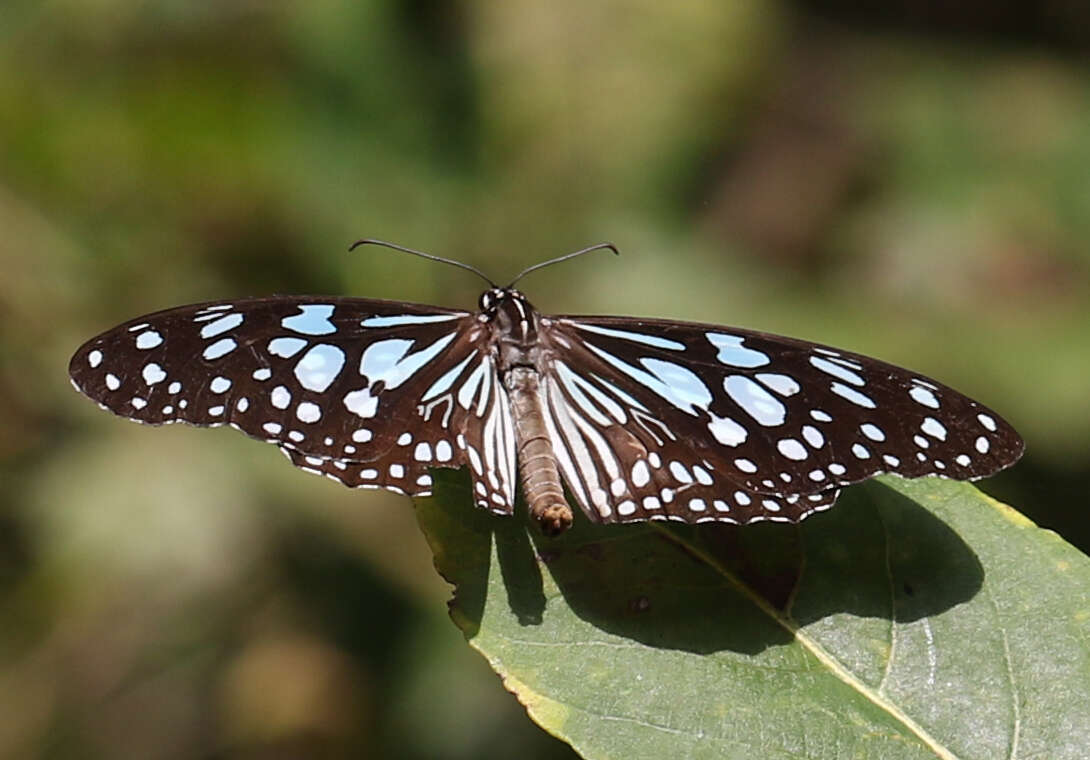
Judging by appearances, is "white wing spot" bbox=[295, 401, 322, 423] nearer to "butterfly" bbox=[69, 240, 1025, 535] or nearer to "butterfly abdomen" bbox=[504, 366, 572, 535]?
"butterfly" bbox=[69, 240, 1025, 535]

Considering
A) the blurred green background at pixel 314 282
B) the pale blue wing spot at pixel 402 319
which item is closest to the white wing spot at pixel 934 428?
the pale blue wing spot at pixel 402 319

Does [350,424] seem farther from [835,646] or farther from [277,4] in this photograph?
[277,4]

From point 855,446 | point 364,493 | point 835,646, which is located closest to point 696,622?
point 835,646

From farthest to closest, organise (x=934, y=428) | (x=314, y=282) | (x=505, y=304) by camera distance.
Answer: (x=314, y=282)
(x=505, y=304)
(x=934, y=428)

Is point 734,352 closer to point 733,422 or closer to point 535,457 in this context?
point 733,422

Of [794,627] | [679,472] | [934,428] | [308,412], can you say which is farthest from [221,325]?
[934,428]

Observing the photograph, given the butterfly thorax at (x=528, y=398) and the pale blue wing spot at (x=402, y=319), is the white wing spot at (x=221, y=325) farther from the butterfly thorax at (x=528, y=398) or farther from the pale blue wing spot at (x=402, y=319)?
the butterfly thorax at (x=528, y=398)
